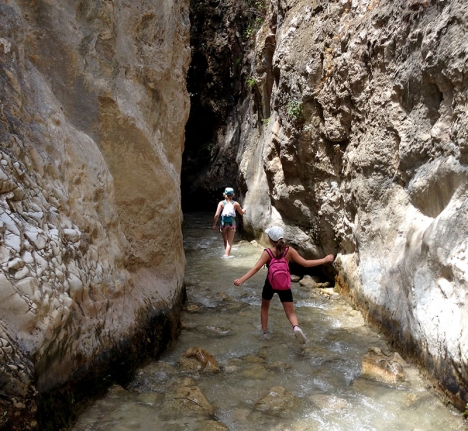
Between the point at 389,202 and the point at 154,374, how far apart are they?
3.21m

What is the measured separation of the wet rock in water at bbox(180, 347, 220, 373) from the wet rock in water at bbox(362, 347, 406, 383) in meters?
1.39

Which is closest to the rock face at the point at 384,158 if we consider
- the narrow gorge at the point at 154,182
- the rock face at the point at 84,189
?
the narrow gorge at the point at 154,182

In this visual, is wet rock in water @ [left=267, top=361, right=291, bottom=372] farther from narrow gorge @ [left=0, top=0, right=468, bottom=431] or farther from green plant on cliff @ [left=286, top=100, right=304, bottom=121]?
green plant on cliff @ [left=286, top=100, right=304, bottom=121]

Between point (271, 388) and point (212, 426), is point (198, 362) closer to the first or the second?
point (271, 388)

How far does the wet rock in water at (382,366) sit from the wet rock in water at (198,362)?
1387 millimetres

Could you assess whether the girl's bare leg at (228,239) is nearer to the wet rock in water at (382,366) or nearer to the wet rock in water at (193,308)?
the wet rock in water at (193,308)

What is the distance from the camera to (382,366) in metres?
4.18

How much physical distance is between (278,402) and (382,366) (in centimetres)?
112

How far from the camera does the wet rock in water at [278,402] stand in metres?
3.58

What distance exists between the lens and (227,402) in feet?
12.2

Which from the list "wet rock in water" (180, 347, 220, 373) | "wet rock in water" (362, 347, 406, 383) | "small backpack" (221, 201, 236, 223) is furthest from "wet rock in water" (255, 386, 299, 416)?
"small backpack" (221, 201, 236, 223)

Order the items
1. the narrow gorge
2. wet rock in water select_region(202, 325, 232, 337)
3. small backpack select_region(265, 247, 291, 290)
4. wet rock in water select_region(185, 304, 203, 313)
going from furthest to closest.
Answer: wet rock in water select_region(185, 304, 203, 313) → wet rock in water select_region(202, 325, 232, 337) → small backpack select_region(265, 247, 291, 290) → the narrow gorge

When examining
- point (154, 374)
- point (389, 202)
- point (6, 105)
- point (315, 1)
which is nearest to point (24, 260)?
point (6, 105)

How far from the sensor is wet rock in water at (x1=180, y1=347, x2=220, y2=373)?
4266 millimetres
